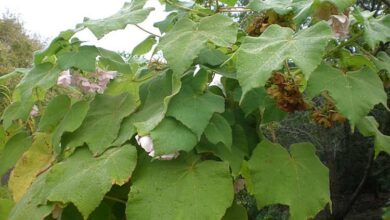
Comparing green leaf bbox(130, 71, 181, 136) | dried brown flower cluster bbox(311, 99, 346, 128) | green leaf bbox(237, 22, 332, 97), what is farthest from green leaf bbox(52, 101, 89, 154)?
dried brown flower cluster bbox(311, 99, 346, 128)

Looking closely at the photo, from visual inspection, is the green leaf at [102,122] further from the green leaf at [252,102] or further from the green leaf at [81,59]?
the green leaf at [252,102]

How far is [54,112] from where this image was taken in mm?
997

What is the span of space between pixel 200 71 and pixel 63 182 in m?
0.30

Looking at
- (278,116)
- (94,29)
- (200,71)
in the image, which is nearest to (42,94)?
(94,29)

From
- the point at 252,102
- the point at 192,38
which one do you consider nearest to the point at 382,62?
the point at 252,102

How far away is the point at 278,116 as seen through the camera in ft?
3.01

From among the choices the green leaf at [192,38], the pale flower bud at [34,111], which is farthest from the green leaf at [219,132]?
the pale flower bud at [34,111]

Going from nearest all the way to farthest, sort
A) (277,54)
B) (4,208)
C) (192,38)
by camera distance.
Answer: (277,54) < (192,38) < (4,208)

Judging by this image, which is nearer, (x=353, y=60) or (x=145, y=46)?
(x=353, y=60)

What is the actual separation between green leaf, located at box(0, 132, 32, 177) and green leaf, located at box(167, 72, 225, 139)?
0.44 meters

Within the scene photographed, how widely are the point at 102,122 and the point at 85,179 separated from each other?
15 centimetres

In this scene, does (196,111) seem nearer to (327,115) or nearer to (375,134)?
(327,115)

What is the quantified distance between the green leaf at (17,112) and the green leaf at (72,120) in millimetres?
93

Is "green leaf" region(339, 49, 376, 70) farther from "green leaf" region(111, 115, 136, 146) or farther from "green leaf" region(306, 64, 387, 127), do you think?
"green leaf" region(111, 115, 136, 146)
